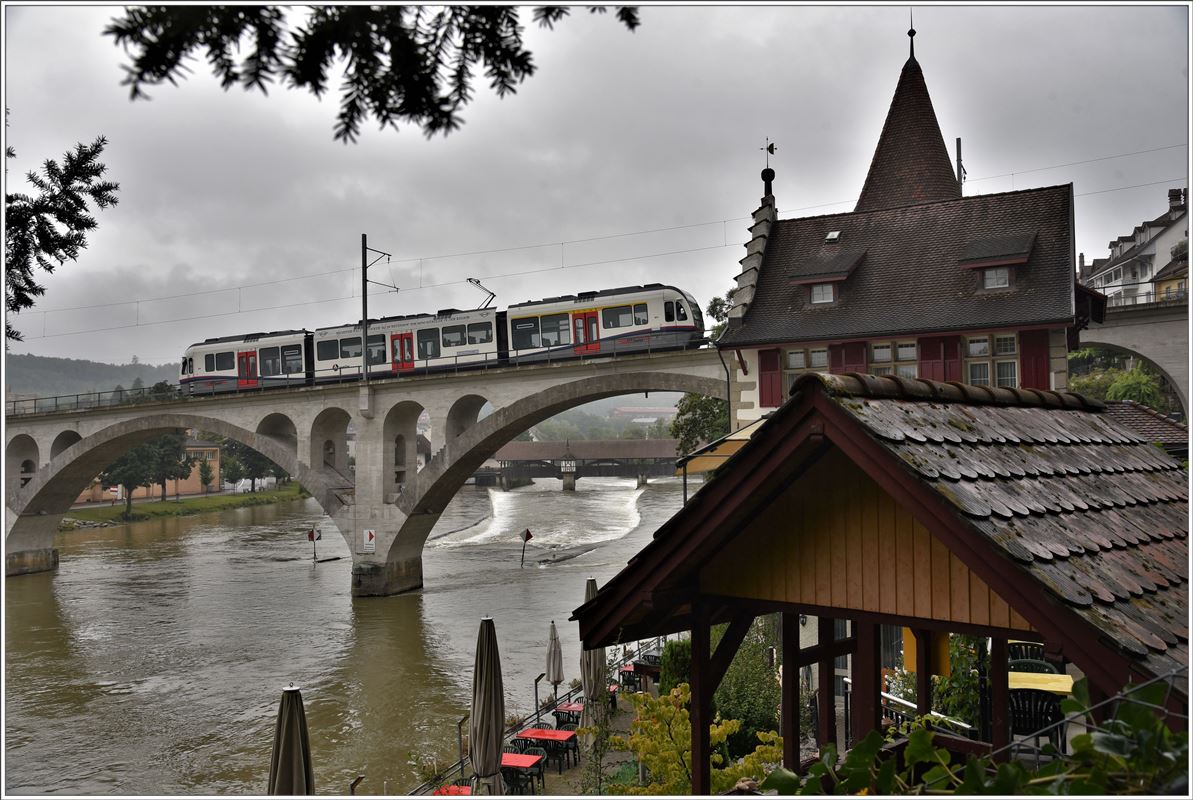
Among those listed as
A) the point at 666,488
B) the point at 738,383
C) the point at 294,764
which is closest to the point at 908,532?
the point at 294,764

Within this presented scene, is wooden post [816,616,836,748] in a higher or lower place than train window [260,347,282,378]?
lower

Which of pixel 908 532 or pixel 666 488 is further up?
pixel 908 532

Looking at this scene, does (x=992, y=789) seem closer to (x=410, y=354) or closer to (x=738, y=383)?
(x=738, y=383)

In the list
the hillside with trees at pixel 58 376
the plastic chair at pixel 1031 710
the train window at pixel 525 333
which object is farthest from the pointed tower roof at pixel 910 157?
the hillside with trees at pixel 58 376

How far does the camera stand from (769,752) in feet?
21.5

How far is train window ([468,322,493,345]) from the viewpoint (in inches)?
1287

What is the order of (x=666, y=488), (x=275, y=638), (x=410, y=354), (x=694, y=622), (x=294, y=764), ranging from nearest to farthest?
(x=694, y=622), (x=294, y=764), (x=275, y=638), (x=410, y=354), (x=666, y=488)

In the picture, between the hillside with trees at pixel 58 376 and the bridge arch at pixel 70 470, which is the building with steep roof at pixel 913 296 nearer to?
the bridge arch at pixel 70 470

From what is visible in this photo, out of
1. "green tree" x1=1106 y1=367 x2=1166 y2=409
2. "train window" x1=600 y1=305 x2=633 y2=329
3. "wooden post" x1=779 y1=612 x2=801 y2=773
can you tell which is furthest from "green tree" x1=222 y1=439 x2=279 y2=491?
"wooden post" x1=779 y1=612 x2=801 y2=773

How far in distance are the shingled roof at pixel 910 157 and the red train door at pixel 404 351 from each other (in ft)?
52.7

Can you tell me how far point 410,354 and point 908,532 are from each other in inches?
1251

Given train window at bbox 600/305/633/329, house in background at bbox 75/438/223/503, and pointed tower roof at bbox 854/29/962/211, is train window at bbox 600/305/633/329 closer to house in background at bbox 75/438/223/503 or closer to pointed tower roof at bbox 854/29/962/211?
pointed tower roof at bbox 854/29/962/211

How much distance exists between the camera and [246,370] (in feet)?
127

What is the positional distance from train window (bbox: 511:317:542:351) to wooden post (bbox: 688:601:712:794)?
27214 millimetres
